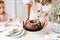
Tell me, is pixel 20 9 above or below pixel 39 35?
above

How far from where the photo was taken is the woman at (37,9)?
1.34 metres

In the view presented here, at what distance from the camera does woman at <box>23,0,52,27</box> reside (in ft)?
4.41

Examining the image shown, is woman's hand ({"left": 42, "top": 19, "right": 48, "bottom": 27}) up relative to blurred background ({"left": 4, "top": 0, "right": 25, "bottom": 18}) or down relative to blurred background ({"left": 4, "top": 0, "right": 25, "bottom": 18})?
down

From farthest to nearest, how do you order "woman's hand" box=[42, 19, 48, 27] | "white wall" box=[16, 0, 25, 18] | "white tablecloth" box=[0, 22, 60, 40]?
"white wall" box=[16, 0, 25, 18]
"woman's hand" box=[42, 19, 48, 27]
"white tablecloth" box=[0, 22, 60, 40]

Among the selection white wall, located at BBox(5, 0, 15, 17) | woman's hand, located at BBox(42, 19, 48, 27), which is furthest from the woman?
white wall, located at BBox(5, 0, 15, 17)

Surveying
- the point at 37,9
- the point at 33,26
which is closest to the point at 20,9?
the point at 37,9

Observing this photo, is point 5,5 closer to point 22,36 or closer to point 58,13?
point 22,36

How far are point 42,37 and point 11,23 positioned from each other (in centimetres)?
36

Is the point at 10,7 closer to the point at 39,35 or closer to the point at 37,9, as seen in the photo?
the point at 37,9

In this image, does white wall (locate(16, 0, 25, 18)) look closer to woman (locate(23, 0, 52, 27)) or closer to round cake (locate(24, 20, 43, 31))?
woman (locate(23, 0, 52, 27))

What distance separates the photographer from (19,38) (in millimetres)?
1138

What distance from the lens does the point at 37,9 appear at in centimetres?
136

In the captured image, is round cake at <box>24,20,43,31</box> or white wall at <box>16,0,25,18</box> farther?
white wall at <box>16,0,25,18</box>

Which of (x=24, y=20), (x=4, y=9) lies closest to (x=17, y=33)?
(x=24, y=20)
